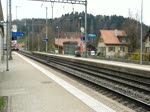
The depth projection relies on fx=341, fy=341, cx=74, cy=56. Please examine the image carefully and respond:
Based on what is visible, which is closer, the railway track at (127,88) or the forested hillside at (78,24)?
the railway track at (127,88)

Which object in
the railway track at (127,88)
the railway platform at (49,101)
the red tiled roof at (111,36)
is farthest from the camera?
the red tiled roof at (111,36)

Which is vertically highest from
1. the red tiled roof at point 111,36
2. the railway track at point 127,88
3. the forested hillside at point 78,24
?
the forested hillside at point 78,24

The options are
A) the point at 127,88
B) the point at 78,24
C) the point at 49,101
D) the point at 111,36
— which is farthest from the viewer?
the point at 111,36

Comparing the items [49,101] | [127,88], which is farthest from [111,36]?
[49,101]

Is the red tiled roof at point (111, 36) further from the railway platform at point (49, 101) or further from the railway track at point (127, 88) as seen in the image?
the railway platform at point (49, 101)

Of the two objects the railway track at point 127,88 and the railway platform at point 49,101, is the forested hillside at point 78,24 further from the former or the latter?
the railway platform at point 49,101

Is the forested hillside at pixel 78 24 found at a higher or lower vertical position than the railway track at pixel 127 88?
higher

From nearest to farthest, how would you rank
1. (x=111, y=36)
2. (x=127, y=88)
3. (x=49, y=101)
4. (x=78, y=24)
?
1. (x=49, y=101)
2. (x=127, y=88)
3. (x=78, y=24)
4. (x=111, y=36)

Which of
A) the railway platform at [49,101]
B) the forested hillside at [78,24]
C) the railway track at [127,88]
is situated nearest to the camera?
the railway platform at [49,101]

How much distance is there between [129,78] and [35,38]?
88.8m

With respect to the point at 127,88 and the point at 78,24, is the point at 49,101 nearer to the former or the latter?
the point at 127,88

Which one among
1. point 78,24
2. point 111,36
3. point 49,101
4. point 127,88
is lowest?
point 127,88

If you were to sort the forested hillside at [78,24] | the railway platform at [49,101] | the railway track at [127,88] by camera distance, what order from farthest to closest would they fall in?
the forested hillside at [78,24], the railway track at [127,88], the railway platform at [49,101]

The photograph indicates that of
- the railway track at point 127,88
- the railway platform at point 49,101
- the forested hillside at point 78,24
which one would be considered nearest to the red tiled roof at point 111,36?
the forested hillside at point 78,24
